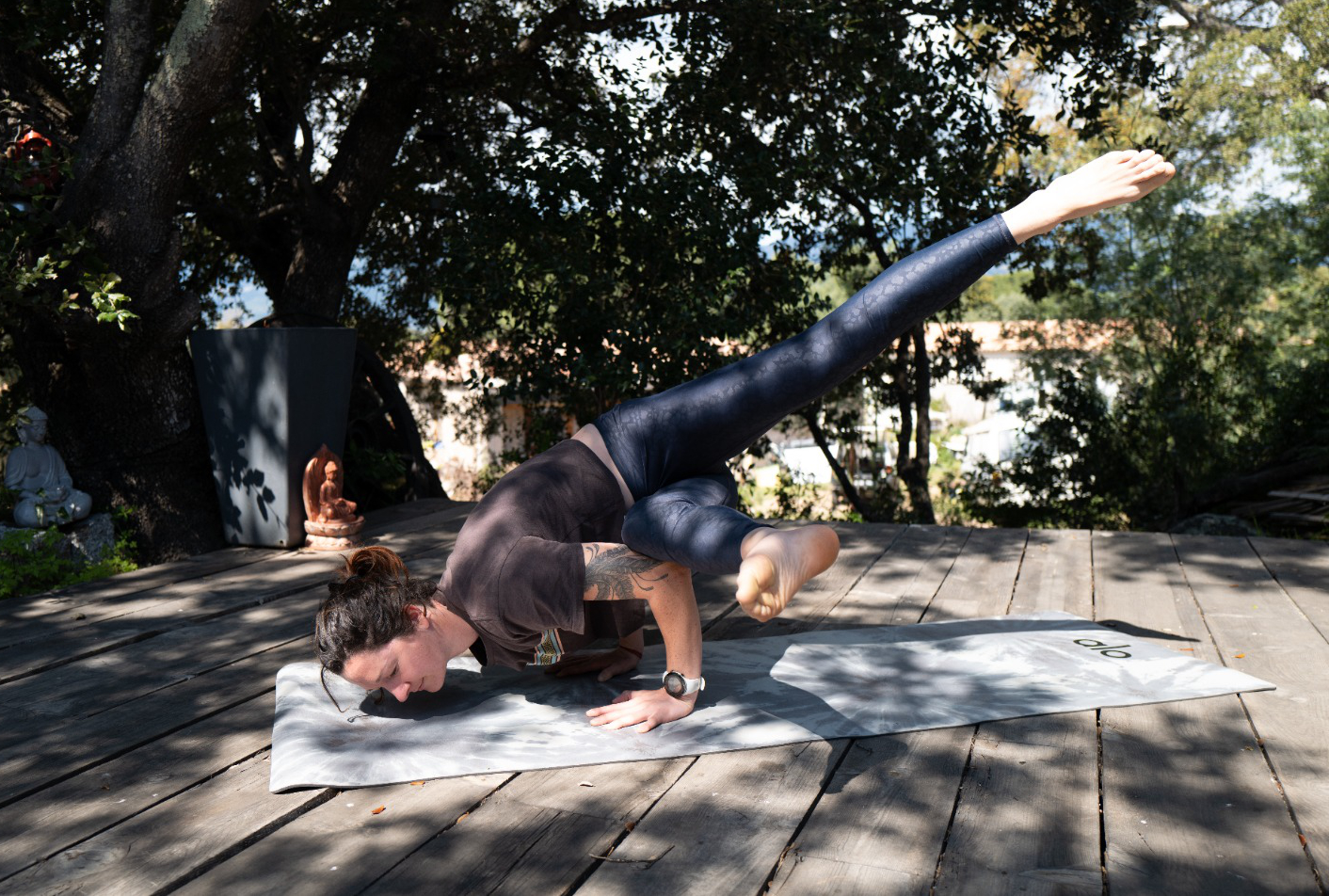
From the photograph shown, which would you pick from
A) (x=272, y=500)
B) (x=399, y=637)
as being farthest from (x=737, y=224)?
(x=399, y=637)

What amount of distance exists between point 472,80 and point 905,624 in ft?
12.9

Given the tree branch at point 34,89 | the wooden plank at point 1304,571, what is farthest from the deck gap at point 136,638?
the wooden plank at point 1304,571

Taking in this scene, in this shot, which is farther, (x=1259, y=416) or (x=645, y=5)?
(x=1259, y=416)

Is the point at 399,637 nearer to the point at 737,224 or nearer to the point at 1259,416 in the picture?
the point at 737,224

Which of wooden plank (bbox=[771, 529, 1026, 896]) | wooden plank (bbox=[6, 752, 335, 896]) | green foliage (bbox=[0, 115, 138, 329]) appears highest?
green foliage (bbox=[0, 115, 138, 329])

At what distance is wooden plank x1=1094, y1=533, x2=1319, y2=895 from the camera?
4.85 ft

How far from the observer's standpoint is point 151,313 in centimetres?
384

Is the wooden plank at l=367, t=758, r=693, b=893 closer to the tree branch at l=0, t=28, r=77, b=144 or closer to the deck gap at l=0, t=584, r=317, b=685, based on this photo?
the deck gap at l=0, t=584, r=317, b=685

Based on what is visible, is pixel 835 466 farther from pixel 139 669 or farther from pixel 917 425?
pixel 139 669

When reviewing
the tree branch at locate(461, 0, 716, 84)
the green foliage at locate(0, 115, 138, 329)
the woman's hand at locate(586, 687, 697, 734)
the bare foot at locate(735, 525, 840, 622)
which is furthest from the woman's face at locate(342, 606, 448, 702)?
the tree branch at locate(461, 0, 716, 84)

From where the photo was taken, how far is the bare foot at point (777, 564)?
1.53 meters

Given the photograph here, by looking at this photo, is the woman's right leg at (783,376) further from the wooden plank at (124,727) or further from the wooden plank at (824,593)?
the wooden plank at (124,727)

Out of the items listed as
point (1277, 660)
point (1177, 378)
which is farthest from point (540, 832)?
point (1177, 378)

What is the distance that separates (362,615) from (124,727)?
63 centimetres
